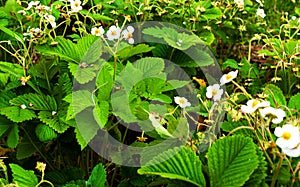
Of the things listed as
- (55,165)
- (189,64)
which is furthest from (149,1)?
(55,165)

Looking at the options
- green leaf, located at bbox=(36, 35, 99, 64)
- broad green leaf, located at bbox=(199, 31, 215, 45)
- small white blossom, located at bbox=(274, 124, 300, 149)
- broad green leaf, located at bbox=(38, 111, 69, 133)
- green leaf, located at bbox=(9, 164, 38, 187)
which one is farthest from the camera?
broad green leaf, located at bbox=(199, 31, 215, 45)

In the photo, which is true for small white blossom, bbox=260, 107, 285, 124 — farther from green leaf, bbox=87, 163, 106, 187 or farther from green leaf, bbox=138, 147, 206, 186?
green leaf, bbox=87, 163, 106, 187

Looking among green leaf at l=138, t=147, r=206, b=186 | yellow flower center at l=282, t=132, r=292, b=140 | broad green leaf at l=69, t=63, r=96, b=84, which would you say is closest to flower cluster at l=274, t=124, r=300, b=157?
yellow flower center at l=282, t=132, r=292, b=140

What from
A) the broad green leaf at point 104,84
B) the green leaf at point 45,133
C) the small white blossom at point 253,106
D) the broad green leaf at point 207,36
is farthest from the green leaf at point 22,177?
the broad green leaf at point 207,36

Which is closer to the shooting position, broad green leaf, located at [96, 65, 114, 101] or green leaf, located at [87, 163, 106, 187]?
green leaf, located at [87, 163, 106, 187]

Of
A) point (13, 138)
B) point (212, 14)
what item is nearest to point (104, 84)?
point (13, 138)

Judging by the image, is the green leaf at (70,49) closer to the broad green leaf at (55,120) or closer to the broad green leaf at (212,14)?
the broad green leaf at (55,120)

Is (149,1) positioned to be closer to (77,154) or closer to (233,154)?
(77,154)
